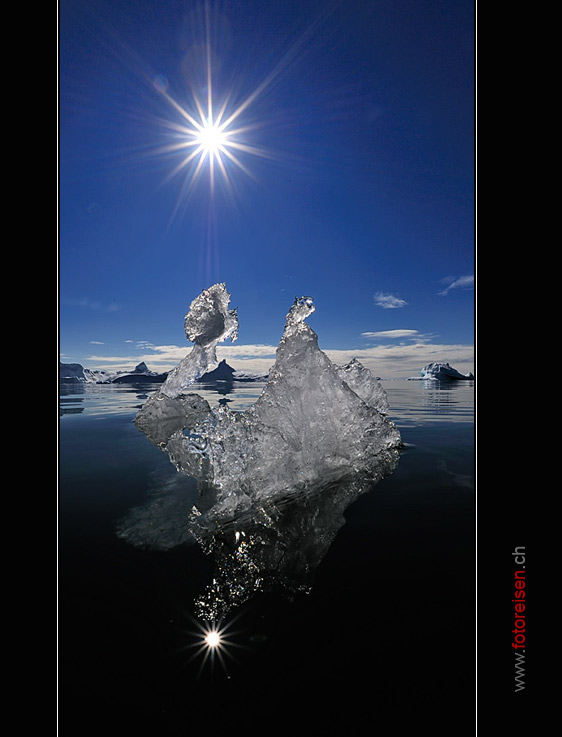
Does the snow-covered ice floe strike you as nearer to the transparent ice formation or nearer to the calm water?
the transparent ice formation

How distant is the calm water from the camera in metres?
1.49

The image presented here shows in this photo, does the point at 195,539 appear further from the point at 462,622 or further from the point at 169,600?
the point at 462,622

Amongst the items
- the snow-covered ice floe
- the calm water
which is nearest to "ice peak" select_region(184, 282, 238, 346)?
the snow-covered ice floe

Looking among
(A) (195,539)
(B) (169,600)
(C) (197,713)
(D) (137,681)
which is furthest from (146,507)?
(C) (197,713)

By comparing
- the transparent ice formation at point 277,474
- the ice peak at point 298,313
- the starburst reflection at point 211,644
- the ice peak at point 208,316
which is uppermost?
the ice peak at point 208,316

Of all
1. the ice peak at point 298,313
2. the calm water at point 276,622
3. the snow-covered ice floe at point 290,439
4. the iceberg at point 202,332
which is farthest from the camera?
the iceberg at point 202,332

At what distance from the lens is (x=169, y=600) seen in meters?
2.05

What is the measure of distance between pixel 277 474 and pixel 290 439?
52 centimetres

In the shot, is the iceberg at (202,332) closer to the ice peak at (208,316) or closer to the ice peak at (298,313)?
the ice peak at (208,316)

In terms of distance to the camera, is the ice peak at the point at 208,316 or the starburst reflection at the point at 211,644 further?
the ice peak at the point at 208,316

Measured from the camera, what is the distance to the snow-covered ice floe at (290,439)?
3689 millimetres

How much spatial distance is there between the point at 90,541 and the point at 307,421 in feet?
9.59

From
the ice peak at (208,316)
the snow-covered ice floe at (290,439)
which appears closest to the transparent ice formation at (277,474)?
the snow-covered ice floe at (290,439)

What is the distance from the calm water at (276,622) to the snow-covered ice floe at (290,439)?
1.65 ft
